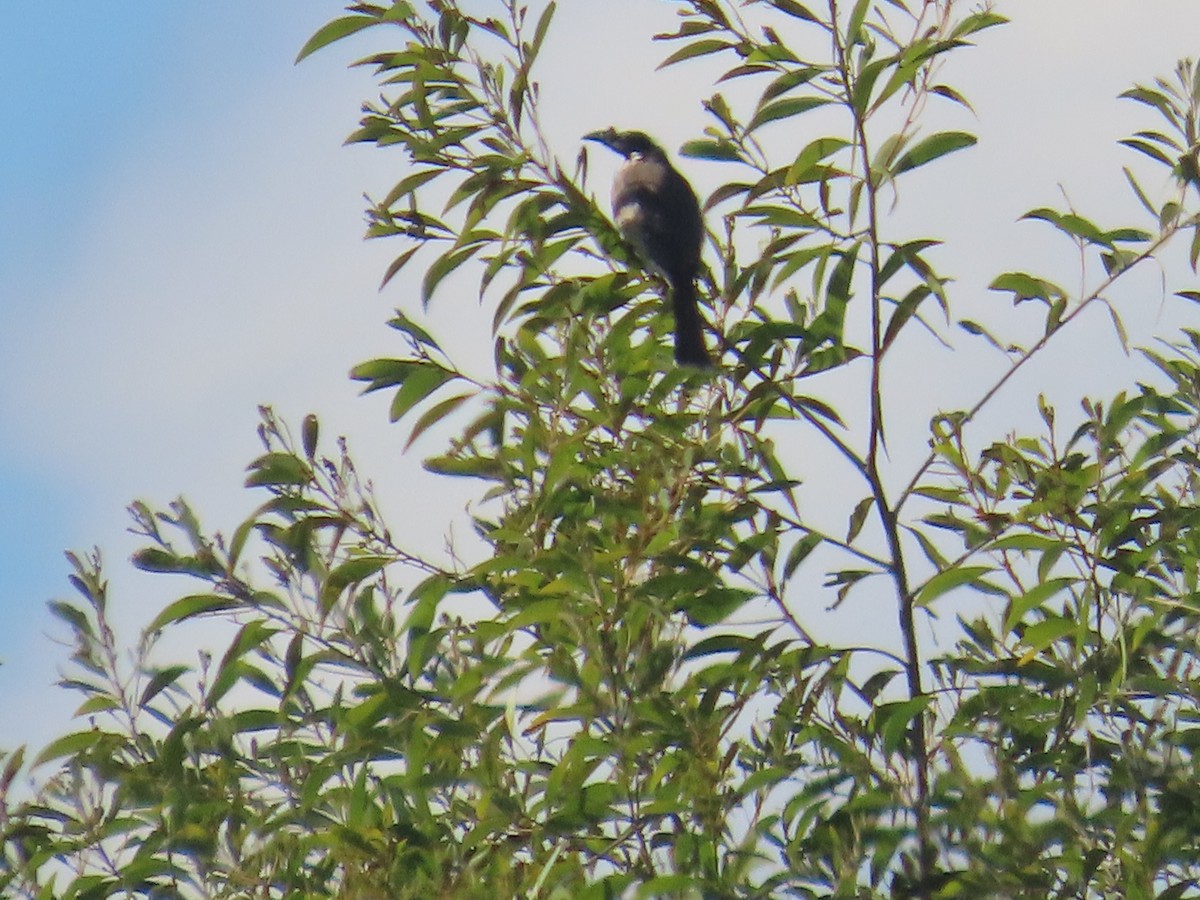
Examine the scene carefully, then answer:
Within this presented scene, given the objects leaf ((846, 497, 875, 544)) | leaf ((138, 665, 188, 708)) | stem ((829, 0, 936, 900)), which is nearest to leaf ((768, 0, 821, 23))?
stem ((829, 0, 936, 900))

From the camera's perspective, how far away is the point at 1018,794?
3363 mm

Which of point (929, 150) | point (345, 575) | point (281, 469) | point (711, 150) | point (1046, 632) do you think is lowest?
point (1046, 632)

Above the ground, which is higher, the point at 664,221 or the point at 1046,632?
the point at 664,221

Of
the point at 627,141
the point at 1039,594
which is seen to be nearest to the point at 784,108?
the point at 1039,594

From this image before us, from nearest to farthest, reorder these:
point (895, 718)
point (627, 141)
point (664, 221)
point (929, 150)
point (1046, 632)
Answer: point (895, 718), point (1046, 632), point (929, 150), point (664, 221), point (627, 141)

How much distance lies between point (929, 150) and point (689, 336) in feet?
2.34

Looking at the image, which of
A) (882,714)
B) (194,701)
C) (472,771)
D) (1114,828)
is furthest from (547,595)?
(1114,828)

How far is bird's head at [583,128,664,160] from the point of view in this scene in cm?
869

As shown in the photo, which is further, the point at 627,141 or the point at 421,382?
the point at 627,141

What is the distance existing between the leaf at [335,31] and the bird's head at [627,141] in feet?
14.0

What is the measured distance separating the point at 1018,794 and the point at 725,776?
0.57m

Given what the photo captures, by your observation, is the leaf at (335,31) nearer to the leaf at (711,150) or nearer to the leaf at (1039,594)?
the leaf at (711,150)

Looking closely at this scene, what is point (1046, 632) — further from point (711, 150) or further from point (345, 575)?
point (345, 575)

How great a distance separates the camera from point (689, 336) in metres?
4.13
